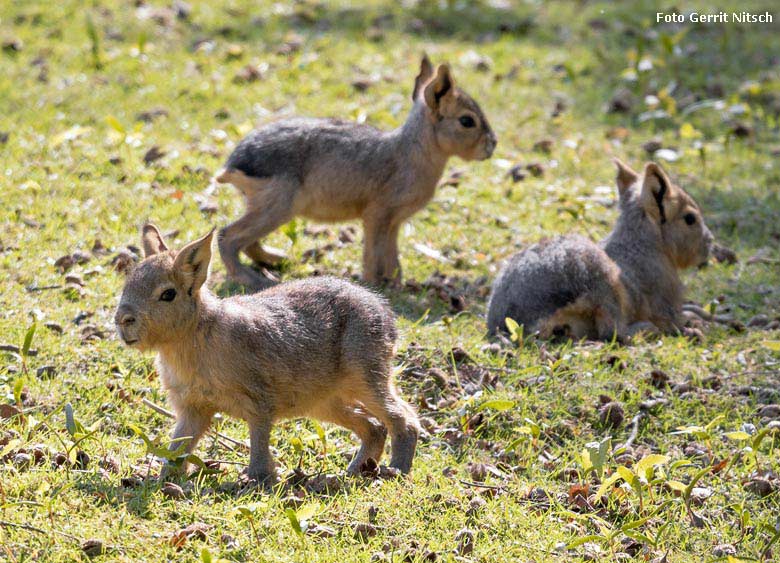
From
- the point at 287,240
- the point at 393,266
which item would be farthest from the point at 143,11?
the point at 393,266

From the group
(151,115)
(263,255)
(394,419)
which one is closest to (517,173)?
(263,255)

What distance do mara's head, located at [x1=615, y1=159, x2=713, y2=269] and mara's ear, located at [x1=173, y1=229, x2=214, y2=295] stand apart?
3849 millimetres

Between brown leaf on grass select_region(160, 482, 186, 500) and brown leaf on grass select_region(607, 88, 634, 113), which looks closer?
brown leaf on grass select_region(160, 482, 186, 500)

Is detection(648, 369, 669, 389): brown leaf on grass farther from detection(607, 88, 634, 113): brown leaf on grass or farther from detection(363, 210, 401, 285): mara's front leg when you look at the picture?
detection(607, 88, 634, 113): brown leaf on grass

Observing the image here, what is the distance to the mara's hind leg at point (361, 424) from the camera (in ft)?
16.3

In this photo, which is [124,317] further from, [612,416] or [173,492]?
[612,416]

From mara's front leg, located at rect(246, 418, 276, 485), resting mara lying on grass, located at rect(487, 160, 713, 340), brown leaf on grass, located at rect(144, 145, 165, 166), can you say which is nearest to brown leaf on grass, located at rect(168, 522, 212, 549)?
mara's front leg, located at rect(246, 418, 276, 485)

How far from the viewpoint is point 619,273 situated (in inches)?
280

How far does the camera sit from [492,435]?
17.6 ft

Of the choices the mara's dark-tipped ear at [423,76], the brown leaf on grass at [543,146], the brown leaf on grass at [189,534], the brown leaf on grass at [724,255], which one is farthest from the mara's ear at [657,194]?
the brown leaf on grass at [189,534]

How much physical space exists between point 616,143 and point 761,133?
57.6 inches

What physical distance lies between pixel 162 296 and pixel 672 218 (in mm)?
4206

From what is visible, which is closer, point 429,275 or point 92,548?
point 92,548

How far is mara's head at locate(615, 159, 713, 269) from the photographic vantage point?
7.49 meters
